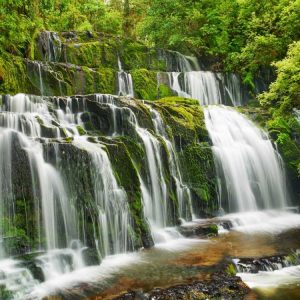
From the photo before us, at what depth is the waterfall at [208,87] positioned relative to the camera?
19.9m

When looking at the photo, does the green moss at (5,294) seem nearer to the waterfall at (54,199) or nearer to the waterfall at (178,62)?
the waterfall at (54,199)

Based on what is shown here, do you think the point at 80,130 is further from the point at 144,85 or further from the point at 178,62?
the point at 178,62

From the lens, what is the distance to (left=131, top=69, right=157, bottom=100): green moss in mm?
18641

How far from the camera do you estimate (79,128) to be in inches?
463

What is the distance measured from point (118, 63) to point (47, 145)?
12.5 m

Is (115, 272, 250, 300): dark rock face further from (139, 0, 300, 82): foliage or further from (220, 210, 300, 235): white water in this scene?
(139, 0, 300, 82): foliage

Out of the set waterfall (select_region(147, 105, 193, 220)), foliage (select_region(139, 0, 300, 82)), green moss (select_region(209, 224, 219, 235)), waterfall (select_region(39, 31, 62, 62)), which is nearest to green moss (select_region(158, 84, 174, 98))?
foliage (select_region(139, 0, 300, 82))

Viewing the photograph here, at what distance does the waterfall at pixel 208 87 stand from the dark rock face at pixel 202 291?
45.0ft

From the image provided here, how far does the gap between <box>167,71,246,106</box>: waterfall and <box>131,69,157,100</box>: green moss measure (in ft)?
3.82

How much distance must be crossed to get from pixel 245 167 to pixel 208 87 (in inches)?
297

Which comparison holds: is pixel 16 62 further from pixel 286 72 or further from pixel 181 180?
pixel 286 72

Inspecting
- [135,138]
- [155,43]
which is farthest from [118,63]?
[135,138]

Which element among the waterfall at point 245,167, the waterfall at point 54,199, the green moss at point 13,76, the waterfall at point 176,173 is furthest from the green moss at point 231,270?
the green moss at point 13,76

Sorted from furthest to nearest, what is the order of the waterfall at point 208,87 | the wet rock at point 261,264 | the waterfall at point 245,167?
the waterfall at point 208,87 → the waterfall at point 245,167 → the wet rock at point 261,264
